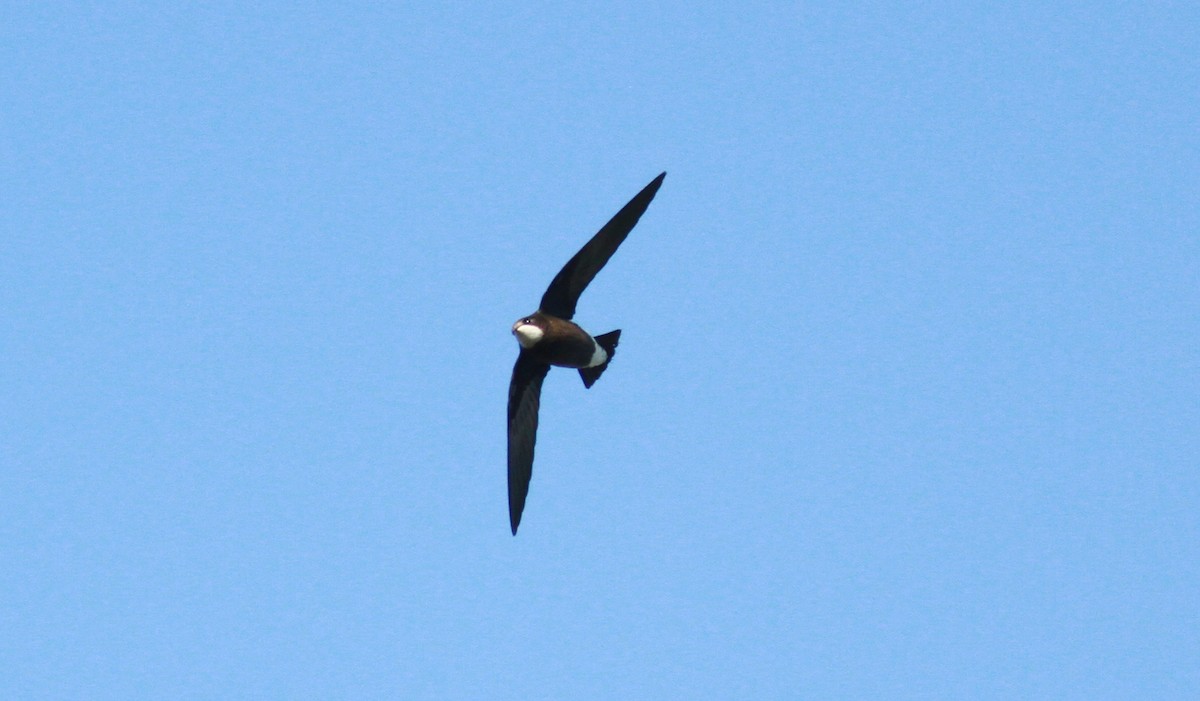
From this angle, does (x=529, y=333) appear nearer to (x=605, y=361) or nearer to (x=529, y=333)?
(x=529, y=333)

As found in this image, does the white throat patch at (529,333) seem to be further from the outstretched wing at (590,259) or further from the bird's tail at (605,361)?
the bird's tail at (605,361)

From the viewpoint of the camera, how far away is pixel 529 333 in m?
16.9

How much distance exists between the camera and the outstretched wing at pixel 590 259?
16.7m

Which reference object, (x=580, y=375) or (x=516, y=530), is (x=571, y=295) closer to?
(x=580, y=375)

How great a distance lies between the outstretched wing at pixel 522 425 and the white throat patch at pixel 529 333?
Result: 79 cm

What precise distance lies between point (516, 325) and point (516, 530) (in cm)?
179

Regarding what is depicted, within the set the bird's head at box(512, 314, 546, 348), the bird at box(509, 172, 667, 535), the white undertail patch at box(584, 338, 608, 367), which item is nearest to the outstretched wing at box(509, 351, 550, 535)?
the bird at box(509, 172, 667, 535)

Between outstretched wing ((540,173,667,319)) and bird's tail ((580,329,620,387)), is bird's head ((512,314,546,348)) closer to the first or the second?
outstretched wing ((540,173,667,319))

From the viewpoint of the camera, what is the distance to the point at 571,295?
17.1 meters

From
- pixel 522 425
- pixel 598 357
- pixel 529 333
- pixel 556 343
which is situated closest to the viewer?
pixel 529 333

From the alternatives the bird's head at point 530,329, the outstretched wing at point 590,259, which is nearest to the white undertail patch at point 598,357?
the outstretched wing at point 590,259

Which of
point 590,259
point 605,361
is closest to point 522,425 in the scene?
point 605,361

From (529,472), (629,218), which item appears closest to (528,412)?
(529,472)

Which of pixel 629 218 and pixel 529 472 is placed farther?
pixel 529 472
